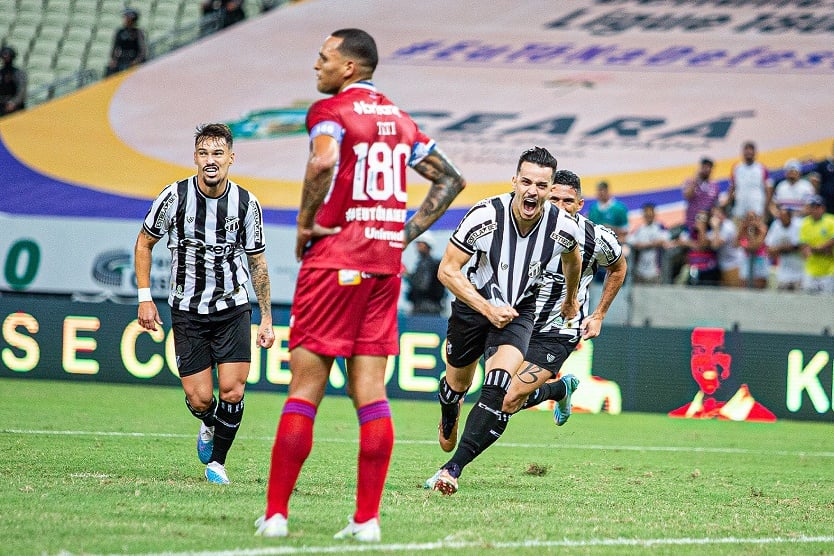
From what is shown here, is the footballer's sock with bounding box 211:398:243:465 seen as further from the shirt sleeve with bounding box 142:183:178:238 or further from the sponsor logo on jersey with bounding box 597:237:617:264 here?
the sponsor logo on jersey with bounding box 597:237:617:264

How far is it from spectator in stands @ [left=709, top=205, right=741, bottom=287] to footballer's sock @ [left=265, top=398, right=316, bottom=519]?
12605mm

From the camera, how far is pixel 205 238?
24.9ft

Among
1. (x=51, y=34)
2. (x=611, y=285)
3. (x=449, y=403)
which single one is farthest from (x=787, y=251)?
(x=51, y=34)

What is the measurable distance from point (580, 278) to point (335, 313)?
11.9 feet

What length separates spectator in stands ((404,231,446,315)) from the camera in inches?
654

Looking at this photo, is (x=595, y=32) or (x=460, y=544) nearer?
(x=460, y=544)

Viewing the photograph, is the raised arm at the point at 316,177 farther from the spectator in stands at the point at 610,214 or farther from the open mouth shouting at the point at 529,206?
the spectator in stands at the point at 610,214

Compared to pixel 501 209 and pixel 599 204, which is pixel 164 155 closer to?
pixel 599 204

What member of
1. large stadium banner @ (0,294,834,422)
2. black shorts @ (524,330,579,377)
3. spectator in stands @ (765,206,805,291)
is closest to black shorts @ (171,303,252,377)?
black shorts @ (524,330,579,377)

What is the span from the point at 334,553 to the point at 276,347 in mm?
10616

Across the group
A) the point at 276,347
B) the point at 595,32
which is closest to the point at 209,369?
the point at 276,347

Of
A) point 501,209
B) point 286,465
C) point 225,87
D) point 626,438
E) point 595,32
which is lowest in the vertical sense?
point 626,438

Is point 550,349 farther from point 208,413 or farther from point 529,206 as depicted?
point 208,413

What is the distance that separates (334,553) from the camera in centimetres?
485
